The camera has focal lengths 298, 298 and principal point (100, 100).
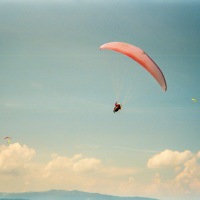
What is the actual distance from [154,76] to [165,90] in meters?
1.54

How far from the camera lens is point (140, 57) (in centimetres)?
2531

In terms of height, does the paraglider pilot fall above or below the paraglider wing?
below

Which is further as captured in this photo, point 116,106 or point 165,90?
point 116,106

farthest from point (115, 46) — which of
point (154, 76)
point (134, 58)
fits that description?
point (154, 76)

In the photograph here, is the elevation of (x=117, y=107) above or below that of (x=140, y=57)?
below

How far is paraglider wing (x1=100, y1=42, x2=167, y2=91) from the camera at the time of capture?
24891 millimetres

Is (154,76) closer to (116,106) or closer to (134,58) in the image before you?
(134,58)

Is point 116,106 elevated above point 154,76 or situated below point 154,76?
below

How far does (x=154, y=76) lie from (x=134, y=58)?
234cm

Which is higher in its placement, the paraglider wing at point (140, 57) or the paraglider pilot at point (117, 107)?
the paraglider wing at point (140, 57)

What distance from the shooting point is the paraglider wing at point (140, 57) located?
24891mm

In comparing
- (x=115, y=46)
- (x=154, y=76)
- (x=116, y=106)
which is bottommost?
(x=116, y=106)

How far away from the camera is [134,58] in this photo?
25859mm

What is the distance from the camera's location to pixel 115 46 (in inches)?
1022
